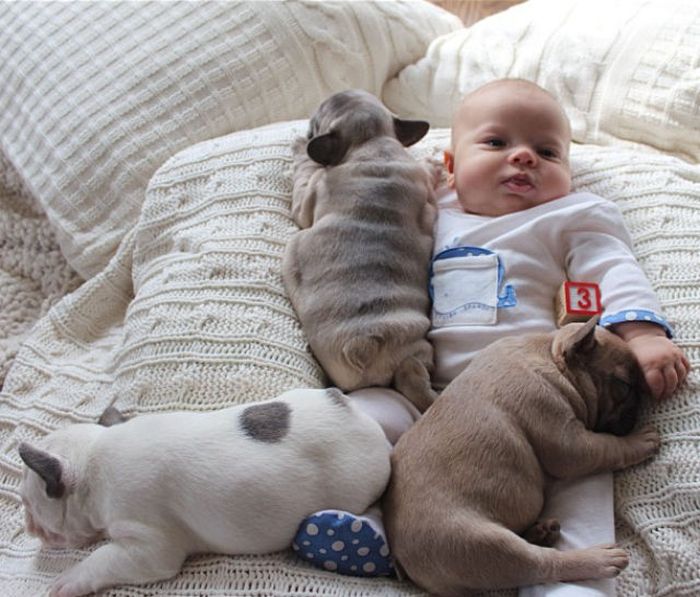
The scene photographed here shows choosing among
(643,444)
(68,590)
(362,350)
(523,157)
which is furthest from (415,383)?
(68,590)

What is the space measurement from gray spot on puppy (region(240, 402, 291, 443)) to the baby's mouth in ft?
1.87

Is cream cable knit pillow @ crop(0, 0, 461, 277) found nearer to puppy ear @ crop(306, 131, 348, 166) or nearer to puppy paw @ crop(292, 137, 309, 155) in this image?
puppy paw @ crop(292, 137, 309, 155)

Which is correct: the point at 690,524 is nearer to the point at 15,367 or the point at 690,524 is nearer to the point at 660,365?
the point at 660,365

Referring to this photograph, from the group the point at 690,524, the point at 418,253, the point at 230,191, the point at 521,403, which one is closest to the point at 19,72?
the point at 230,191

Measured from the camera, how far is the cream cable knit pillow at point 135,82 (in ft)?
5.16

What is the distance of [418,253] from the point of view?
1248 millimetres

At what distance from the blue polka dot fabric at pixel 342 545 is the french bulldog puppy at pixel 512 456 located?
1.1 inches

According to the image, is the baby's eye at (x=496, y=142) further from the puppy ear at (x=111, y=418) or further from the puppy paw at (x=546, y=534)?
the puppy ear at (x=111, y=418)

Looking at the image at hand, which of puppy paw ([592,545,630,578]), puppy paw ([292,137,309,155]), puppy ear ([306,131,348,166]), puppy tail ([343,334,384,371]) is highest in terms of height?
puppy ear ([306,131,348,166])

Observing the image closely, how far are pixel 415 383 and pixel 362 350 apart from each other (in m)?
0.10

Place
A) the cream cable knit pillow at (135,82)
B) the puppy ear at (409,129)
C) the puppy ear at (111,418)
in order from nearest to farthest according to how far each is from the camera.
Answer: the puppy ear at (111,418)
the puppy ear at (409,129)
the cream cable knit pillow at (135,82)

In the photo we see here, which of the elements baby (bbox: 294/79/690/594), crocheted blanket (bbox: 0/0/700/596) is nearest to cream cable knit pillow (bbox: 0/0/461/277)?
crocheted blanket (bbox: 0/0/700/596)

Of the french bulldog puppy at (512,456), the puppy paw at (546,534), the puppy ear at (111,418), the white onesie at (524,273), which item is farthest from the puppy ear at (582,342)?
the puppy ear at (111,418)

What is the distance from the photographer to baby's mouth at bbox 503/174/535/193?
1283mm
